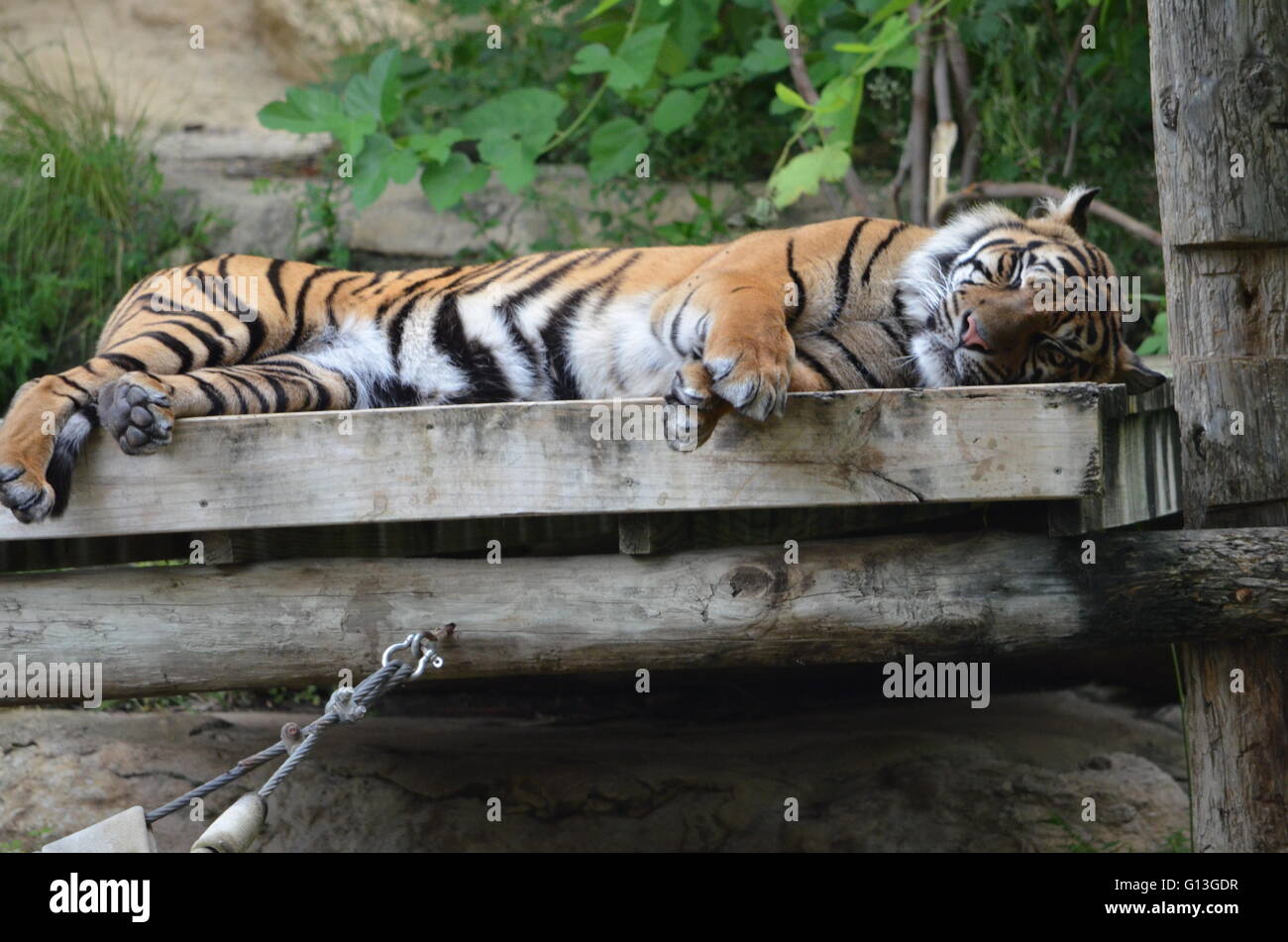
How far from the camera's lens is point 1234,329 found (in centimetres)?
289

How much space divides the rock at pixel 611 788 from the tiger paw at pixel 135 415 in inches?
54.0

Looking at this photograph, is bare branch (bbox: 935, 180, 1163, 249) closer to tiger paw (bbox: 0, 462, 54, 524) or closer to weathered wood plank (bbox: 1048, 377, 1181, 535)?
weathered wood plank (bbox: 1048, 377, 1181, 535)

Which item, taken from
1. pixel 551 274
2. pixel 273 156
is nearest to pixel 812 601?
pixel 551 274

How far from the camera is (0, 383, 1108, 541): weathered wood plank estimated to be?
8.16 feet

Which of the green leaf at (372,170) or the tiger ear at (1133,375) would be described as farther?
the green leaf at (372,170)

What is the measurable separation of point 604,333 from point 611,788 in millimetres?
1291

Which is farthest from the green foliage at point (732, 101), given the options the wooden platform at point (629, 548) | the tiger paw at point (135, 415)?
the tiger paw at point (135, 415)

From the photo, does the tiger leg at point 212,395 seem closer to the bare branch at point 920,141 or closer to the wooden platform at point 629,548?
the wooden platform at point 629,548

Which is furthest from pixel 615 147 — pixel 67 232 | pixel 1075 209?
pixel 67 232

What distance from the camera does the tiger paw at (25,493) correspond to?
8.22ft

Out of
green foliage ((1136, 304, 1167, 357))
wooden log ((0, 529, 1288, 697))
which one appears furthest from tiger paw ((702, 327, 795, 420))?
green foliage ((1136, 304, 1167, 357))

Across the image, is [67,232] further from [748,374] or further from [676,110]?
[748,374]
